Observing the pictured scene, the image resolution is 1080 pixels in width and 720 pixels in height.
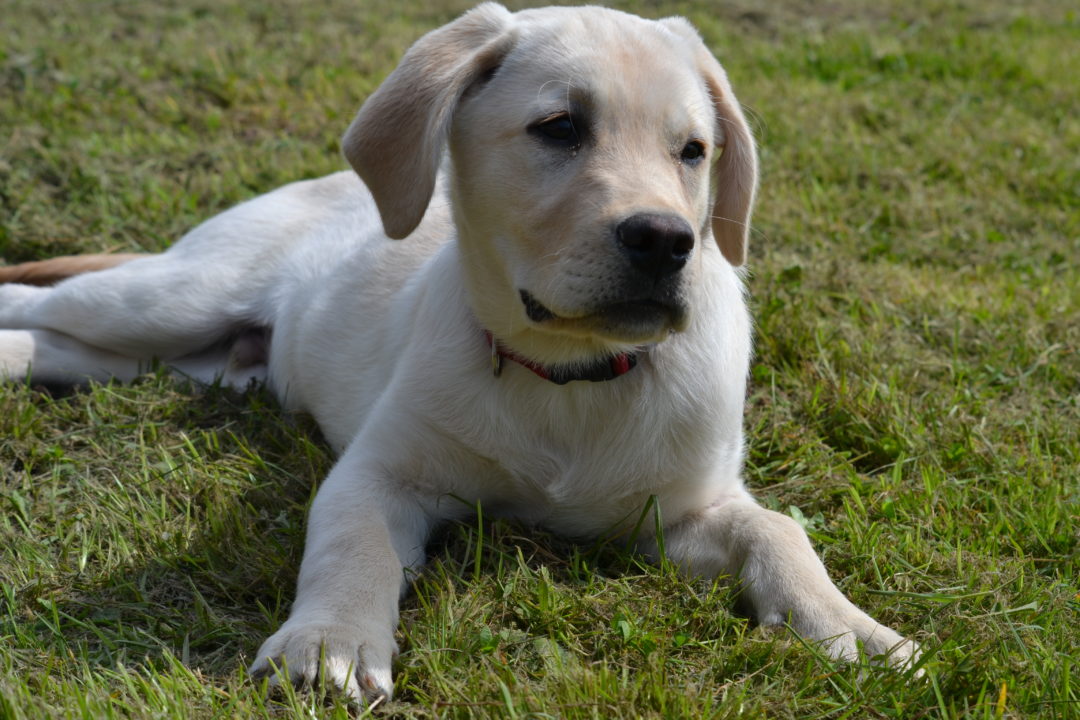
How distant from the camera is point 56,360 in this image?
429 centimetres

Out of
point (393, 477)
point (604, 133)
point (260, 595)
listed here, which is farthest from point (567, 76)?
point (260, 595)

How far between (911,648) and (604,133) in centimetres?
149

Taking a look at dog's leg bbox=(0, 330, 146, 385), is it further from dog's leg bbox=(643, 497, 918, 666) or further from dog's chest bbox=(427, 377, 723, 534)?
dog's leg bbox=(643, 497, 918, 666)

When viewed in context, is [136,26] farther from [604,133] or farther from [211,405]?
[604,133]

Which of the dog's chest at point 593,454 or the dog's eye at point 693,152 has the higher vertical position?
the dog's eye at point 693,152

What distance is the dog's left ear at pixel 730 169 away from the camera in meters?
3.32

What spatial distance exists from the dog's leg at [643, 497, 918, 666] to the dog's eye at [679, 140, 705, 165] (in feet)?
3.28

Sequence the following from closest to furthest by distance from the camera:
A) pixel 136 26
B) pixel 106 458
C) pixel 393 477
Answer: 1. pixel 393 477
2. pixel 106 458
3. pixel 136 26

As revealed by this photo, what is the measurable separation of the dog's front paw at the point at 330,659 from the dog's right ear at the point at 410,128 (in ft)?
3.68

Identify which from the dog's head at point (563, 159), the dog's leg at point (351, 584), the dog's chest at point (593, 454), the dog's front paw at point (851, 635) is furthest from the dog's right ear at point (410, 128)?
the dog's front paw at point (851, 635)

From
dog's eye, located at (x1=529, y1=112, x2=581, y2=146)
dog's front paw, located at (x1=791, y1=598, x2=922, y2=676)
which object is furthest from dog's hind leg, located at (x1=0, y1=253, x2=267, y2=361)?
dog's front paw, located at (x1=791, y1=598, x2=922, y2=676)

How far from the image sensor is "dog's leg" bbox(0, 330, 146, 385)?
4.22 metres

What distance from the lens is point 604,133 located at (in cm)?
288

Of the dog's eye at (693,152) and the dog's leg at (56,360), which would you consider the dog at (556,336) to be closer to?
the dog's eye at (693,152)
